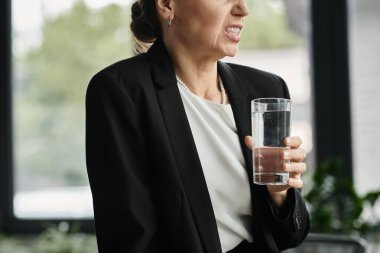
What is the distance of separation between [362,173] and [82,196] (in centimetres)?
159

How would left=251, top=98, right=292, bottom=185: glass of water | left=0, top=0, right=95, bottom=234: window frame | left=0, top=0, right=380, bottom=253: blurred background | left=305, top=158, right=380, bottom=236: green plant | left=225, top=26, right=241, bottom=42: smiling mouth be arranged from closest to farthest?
left=251, top=98, right=292, bottom=185: glass of water < left=225, top=26, right=241, bottom=42: smiling mouth < left=305, top=158, right=380, bottom=236: green plant < left=0, top=0, right=380, bottom=253: blurred background < left=0, top=0, right=95, bottom=234: window frame

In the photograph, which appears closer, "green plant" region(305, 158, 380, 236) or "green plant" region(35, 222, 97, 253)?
"green plant" region(305, 158, 380, 236)

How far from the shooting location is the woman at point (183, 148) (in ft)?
3.96

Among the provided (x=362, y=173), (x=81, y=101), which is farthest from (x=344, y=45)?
(x=81, y=101)

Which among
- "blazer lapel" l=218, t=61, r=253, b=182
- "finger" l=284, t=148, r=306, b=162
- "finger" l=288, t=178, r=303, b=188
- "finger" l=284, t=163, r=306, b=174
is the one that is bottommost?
"finger" l=288, t=178, r=303, b=188

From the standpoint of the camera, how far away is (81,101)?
3635 mm

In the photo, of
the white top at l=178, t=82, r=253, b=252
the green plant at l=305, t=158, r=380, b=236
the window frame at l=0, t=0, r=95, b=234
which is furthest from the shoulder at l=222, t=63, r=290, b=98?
the window frame at l=0, t=0, r=95, b=234

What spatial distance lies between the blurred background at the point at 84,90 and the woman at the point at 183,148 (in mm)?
1694

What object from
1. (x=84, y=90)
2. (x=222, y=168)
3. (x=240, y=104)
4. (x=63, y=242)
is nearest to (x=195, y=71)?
(x=240, y=104)

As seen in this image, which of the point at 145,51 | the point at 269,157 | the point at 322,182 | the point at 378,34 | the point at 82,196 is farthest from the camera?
the point at 82,196

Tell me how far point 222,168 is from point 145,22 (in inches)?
15.7

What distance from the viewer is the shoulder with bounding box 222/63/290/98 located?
1446mm

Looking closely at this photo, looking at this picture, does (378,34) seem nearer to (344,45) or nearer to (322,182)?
(344,45)

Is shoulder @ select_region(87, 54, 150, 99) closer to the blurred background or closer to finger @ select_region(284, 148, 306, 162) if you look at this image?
finger @ select_region(284, 148, 306, 162)
